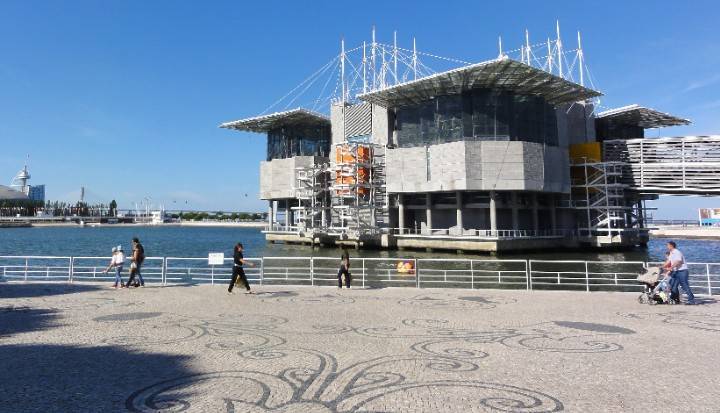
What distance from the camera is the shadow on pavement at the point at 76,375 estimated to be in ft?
19.2

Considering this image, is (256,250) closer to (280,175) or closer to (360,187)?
(360,187)

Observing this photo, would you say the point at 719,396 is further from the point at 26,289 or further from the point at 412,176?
the point at 412,176

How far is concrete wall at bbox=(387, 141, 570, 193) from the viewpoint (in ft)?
184

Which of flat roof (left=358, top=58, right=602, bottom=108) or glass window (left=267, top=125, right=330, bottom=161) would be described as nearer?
flat roof (left=358, top=58, right=602, bottom=108)

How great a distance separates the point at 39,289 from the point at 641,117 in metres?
82.6

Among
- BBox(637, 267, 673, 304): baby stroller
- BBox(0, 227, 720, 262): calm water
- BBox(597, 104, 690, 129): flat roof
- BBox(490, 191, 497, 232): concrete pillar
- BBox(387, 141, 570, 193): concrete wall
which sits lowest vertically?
BBox(0, 227, 720, 262): calm water

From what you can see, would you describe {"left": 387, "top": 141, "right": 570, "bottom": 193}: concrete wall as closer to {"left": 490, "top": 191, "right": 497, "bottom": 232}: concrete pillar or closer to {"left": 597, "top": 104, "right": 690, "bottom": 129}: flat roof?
{"left": 490, "top": 191, "right": 497, "bottom": 232}: concrete pillar

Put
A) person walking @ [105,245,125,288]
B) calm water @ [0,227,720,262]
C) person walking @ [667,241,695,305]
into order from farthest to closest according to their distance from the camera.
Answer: calm water @ [0,227,720,262]
person walking @ [105,245,125,288]
person walking @ [667,241,695,305]

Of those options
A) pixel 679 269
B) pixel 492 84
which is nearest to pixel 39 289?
pixel 679 269


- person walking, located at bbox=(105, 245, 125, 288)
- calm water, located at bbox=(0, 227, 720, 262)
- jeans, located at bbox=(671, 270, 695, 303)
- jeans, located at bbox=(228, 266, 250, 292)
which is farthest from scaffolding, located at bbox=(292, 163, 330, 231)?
jeans, located at bbox=(671, 270, 695, 303)

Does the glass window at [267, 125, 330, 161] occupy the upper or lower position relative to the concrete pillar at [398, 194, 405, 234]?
upper

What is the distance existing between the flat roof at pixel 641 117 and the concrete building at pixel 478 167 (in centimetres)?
22

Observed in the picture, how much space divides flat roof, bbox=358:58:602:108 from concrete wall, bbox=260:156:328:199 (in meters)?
20.2

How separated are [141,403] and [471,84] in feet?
186
